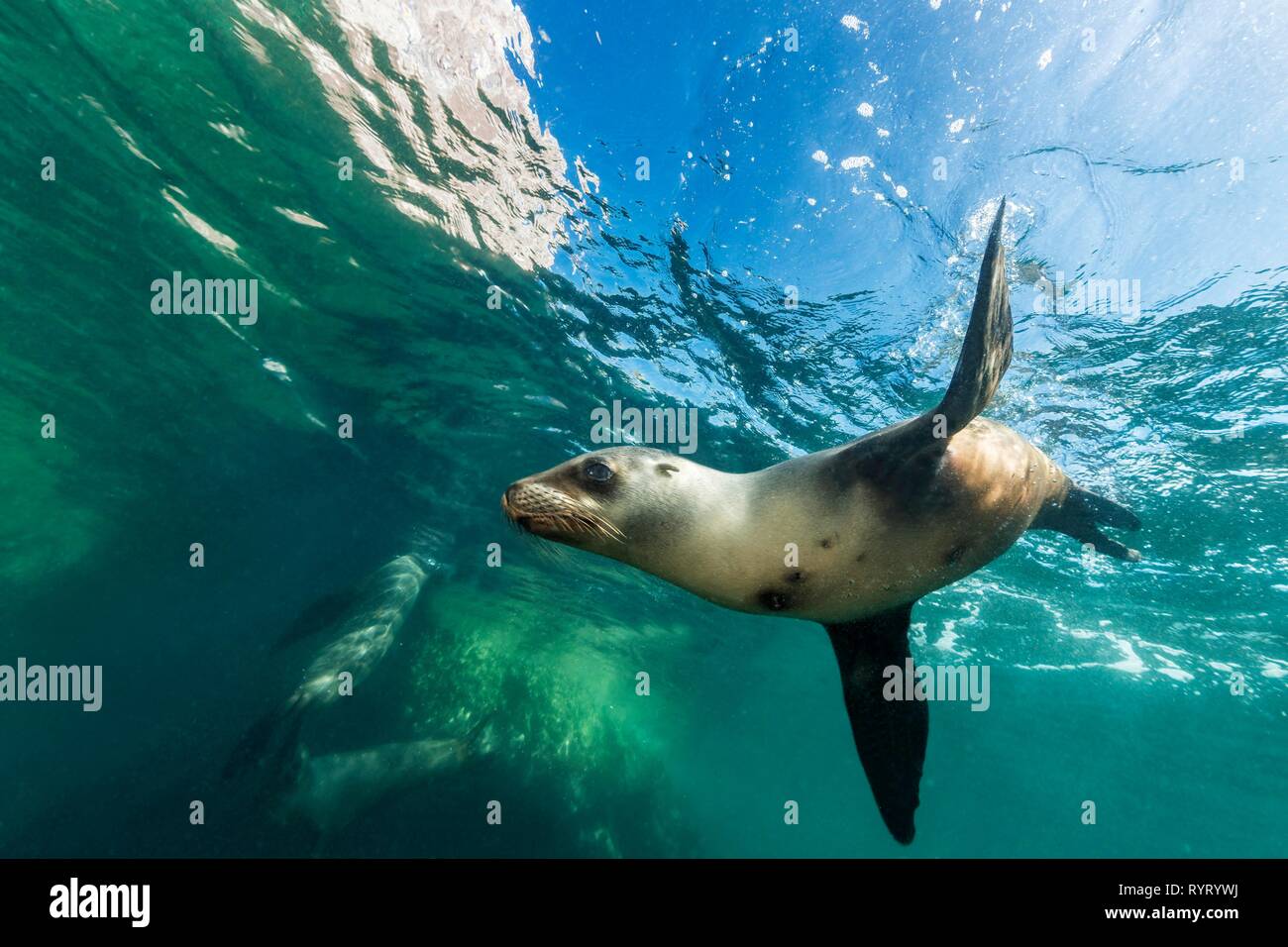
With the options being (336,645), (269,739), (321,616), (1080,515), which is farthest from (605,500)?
(321,616)

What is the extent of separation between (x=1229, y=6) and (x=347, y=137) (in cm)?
768

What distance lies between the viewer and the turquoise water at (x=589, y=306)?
5.17 m

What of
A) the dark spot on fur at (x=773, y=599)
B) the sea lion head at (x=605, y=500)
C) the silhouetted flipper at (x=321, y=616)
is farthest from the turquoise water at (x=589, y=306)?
the dark spot on fur at (x=773, y=599)

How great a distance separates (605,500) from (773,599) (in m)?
0.86

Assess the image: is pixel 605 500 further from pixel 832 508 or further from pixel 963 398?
pixel 963 398

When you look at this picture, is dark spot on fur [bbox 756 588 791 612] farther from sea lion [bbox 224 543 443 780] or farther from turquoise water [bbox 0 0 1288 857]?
sea lion [bbox 224 543 443 780]

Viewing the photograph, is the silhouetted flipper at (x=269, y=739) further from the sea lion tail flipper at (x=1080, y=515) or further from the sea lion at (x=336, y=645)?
Answer: the sea lion tail flipper at (x=1080, y=515)

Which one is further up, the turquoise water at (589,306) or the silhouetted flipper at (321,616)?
the turquoise water at (589,306)

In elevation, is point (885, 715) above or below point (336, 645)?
above

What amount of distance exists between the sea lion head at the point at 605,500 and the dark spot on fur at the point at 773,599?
495 mm

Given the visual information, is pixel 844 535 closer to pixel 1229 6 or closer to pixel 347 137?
pixel 1229 6

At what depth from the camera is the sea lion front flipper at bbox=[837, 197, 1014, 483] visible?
8.11 feet

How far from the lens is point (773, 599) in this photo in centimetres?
266

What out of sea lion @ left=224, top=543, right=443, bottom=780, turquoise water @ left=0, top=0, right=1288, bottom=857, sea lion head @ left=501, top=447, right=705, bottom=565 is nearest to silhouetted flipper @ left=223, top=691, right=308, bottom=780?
sea lion @ left=224, top=543, right=443, bottom=780
